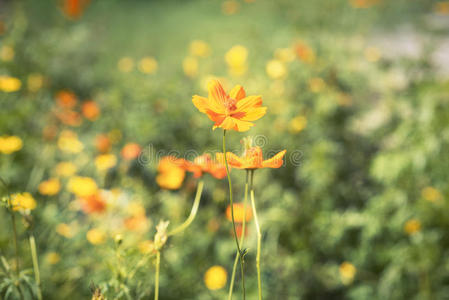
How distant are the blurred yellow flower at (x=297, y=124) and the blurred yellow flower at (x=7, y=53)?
5.36ft

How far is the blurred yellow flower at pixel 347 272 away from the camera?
148cm

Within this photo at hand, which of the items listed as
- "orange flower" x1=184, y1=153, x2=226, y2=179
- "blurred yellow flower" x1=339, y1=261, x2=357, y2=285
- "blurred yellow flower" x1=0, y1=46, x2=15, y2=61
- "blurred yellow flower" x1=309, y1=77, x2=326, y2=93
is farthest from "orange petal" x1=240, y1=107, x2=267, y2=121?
"blurred yellow flower" x1=0, y1=46, x2=15, y2=61

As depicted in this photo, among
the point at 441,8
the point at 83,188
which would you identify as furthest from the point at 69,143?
the point at 441,8

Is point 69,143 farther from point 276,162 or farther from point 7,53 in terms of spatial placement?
point 276,162

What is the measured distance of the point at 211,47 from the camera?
10.8 ft

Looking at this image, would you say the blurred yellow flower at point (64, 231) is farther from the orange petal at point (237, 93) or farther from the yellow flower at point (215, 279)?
the orange petal at point (237, 93)

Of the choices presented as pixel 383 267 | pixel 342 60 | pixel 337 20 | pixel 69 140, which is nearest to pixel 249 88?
pixel 342 60

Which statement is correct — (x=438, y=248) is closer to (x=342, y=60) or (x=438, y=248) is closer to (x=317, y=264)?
(x=317, y=264)

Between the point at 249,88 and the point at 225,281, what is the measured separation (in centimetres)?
113

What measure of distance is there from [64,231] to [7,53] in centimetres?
124

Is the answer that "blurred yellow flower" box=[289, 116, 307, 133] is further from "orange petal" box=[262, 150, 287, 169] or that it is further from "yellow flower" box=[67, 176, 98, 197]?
"orange petal" box=[262, 150, 287, 169]

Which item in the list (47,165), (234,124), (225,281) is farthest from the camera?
(47,165)

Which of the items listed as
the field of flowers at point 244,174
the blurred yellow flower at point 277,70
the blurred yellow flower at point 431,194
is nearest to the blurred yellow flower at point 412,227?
the field of flowers at point 244,174

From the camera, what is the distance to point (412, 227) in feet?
4.90
